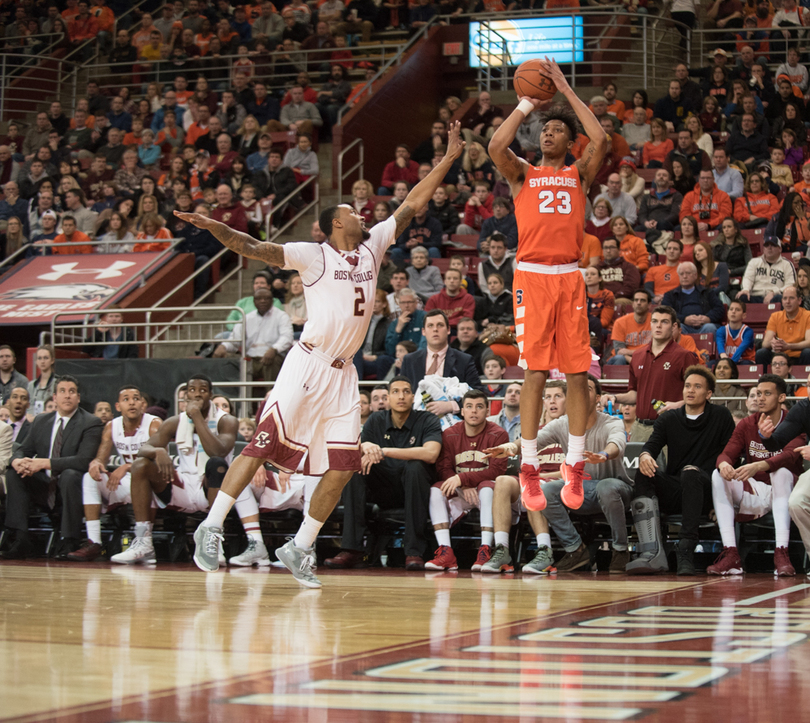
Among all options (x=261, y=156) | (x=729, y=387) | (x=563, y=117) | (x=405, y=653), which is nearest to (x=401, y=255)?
(x=261, y=156)

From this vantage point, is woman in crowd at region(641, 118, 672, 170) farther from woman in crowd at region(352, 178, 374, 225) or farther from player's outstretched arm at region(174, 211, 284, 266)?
player's outstretched arm at region(174, 211, 284, 266)

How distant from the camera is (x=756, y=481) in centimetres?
704

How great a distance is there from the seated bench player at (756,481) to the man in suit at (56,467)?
4854 mm

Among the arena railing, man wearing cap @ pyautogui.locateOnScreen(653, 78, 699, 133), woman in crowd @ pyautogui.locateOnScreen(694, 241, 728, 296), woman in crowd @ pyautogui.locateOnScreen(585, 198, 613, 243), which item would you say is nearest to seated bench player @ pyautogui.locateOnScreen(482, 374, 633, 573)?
woman in crowd @ pyautogui.locateOnScreen(694, 241, 728, 296)

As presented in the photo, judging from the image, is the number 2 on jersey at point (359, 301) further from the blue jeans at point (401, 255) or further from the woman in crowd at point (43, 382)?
the blue jeans at point (401, 255)

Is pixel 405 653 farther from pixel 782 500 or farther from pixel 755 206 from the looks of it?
pixel 755 206

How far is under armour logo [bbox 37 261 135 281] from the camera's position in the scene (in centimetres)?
1309

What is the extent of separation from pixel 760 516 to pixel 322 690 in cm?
486

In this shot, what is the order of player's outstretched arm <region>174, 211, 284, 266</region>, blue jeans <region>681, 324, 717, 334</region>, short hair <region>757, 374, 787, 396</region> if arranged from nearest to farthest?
player's outstretched arm <region>174, 211, 284, 266</region> → short hair <region>757, 374, 787, 396</region> → blue jeans <region>681, 324, 717, 334</region>

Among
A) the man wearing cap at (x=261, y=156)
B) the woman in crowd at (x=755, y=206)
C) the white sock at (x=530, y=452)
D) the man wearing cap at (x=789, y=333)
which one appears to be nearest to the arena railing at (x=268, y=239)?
the man wearing cap at (x=261, y=156)

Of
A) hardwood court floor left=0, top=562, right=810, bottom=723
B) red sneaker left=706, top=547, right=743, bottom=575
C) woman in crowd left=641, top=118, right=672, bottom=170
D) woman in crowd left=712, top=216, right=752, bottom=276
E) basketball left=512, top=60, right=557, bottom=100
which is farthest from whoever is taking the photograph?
woman in crowd left=641, top=118, right=672, bottom=170

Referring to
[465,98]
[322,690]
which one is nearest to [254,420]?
[322,690]

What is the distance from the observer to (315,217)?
15.0m

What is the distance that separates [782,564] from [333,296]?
329 cm
